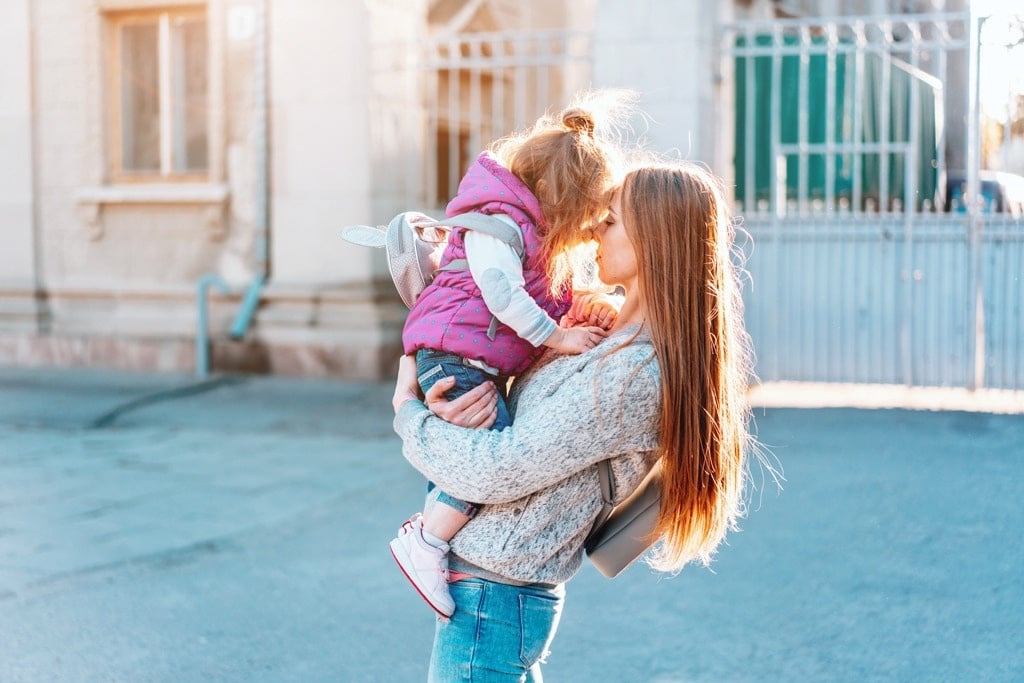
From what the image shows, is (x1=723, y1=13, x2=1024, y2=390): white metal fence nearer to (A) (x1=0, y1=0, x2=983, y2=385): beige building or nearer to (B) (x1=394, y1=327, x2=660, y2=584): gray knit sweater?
(A) (x1=0, y1=0, x2=983, y2=385): beige building

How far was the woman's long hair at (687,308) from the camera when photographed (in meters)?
2.26

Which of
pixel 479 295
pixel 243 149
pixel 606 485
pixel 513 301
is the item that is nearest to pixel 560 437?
pixel 606 485

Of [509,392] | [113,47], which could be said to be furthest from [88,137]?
[509,392]

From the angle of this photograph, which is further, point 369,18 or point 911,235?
point 369,18

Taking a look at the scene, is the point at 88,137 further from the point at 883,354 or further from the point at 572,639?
the point at 572,639

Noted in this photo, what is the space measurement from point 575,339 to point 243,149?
9526 mm

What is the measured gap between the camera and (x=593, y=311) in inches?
101

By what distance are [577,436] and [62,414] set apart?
26.6 ft

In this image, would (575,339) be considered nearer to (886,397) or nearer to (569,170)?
(569,170)

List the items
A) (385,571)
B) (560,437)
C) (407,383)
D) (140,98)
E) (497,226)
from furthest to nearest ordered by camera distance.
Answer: (140,98) < (385,571) < (407,383) < (497,226) < (560,437)

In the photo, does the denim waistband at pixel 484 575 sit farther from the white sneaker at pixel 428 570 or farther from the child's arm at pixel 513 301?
the child's arm at pixel 513 301

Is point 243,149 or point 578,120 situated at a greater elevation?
point 243,149

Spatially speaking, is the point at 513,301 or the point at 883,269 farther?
the point at 883,269

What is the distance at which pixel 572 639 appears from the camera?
4.67 m
